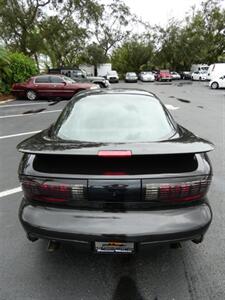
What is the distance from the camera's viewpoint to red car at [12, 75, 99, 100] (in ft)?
53.9

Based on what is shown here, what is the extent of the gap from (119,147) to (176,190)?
574mm

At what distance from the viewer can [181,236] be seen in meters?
2.29

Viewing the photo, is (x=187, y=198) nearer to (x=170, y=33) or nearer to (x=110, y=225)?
(x=110, y=225)

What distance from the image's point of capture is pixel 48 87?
55.0 ft

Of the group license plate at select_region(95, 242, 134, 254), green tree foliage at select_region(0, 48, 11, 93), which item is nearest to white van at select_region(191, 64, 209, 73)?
green tree foliage at select_region(0, 48, 11, 93)

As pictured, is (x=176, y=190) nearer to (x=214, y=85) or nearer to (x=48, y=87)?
(x=48, y=87)

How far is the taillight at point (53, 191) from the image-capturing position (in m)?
2.29

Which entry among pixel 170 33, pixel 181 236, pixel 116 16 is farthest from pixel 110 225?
pixel 170 33

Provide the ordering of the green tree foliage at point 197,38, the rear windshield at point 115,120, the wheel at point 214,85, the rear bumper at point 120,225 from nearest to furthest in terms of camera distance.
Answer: the rear bumper at point 120,225 → the rear windshield at point 115,120 → the wheel at point 214,85 → the green tree foliage at point 197,38

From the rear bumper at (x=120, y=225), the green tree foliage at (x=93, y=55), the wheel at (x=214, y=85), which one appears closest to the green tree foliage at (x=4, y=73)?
the rear bumper at (x=120, y=225)

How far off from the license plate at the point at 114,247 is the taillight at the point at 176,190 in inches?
15.8

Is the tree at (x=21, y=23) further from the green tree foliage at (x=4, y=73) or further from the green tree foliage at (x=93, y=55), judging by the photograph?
the green tree foliage at (x=93, y=55)

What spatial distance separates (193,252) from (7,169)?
373 cm

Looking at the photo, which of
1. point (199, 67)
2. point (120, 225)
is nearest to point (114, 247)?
point (120, 225)
